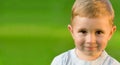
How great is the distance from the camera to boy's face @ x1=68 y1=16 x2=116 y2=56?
6.18ft

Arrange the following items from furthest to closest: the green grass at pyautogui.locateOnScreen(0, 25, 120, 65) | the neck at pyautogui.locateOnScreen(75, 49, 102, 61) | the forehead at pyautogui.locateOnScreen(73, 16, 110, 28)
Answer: the green grass at pyautogui.locateOnScreen(0, 25, 120, 65) < the neck at pyautogui.locateOnScreen(75, 49, 102, 61) < the forehead at pyautogui.locateOnScreen(73, 16, 110, 28)

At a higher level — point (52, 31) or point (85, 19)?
point (85, 19)

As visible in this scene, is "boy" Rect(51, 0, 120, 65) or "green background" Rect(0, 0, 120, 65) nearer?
"boy" Rect(51, 0, 120, 65)

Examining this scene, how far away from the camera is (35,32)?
3.19 metres

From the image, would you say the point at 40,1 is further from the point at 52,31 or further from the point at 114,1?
the point at 114,1

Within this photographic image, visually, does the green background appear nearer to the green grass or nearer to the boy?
the green grass

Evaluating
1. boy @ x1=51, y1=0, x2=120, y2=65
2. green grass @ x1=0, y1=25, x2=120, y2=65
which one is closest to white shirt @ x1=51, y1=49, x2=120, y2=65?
boy @ x1=51, y1=0, x2=120, y2=65

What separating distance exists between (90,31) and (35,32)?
4.38ft

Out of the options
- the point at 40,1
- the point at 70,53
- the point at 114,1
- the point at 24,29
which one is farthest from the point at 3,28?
the point at 70,53

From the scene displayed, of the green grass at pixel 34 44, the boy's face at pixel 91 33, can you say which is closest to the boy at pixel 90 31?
the boy's face at pixel 91 33

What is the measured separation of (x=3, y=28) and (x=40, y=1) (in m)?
0.37

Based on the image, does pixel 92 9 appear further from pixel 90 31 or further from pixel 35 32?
pixel 35 32

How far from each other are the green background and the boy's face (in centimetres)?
96

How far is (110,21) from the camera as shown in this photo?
1940mm
